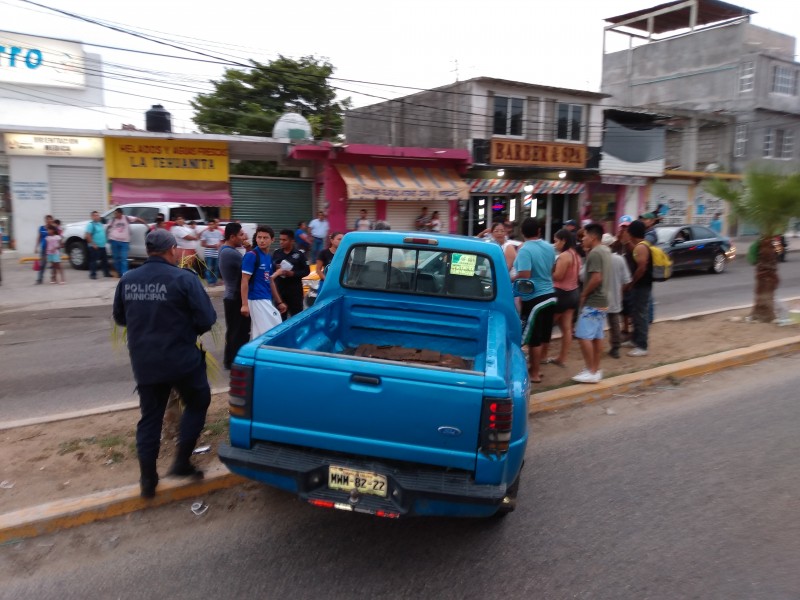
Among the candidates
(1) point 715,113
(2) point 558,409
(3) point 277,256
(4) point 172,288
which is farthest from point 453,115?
(4) point 172,288

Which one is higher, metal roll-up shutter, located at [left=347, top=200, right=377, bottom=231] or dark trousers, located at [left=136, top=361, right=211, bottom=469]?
metal roll-up shutter, located at [left=347, top=200, right=377, bottom=231]

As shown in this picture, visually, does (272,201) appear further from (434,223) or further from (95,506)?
(95,506)

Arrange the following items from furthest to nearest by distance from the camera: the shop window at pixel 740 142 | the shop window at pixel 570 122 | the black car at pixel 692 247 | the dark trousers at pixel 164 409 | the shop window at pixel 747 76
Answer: the shop window at pixel 740 142
the shop window at pixel 747 76
the shop window at pixel 570 122
the black car at pixel 692 247
the dark trousers at pixel 164 409

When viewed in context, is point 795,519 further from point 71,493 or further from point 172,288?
point 71,493

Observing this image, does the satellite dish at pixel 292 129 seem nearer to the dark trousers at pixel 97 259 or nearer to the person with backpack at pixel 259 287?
the dark trousers at pixel 97 259

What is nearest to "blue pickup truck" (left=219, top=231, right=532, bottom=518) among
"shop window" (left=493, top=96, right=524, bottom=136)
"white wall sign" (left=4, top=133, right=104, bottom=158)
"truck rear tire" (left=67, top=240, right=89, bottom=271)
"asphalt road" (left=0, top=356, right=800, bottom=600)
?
"asphalt road" (left=0, top=356, right=800, bottom=600)

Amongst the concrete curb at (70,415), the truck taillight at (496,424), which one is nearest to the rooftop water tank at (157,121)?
the concrete curb at (70,415)

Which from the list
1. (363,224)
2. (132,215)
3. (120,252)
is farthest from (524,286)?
(132,215)

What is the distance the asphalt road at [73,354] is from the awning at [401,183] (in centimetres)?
787

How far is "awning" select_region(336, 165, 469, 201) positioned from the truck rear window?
14637mm

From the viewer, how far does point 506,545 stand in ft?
12.1

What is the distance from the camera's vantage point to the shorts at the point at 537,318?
6336 millimetres

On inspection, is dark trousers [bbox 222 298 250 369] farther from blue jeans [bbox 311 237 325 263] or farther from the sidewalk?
blue jeans [bbox 311 237 325 263]

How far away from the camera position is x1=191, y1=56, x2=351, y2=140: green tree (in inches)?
1189
